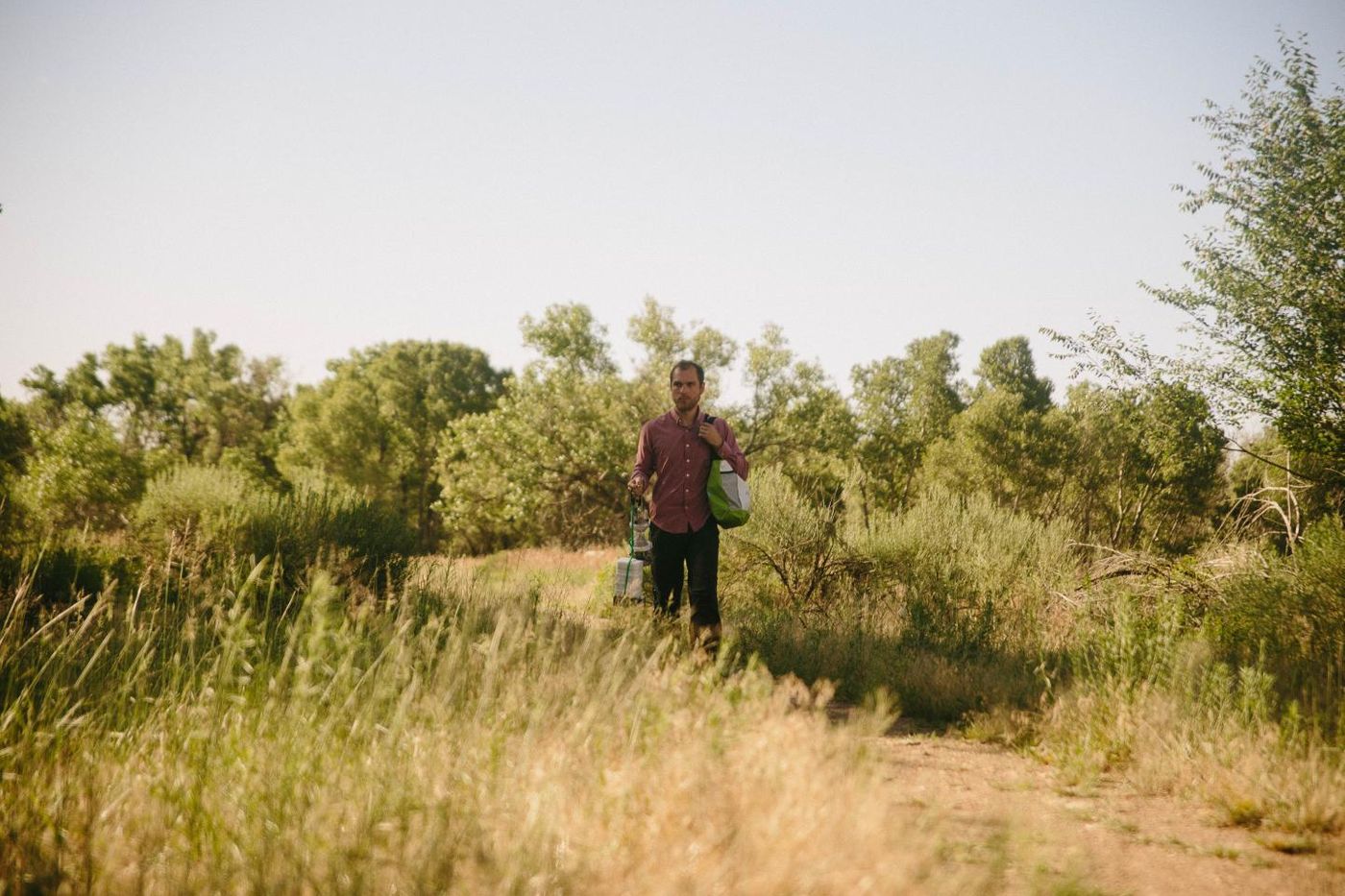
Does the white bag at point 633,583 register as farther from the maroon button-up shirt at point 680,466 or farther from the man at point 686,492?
the maroon button-up shirt at point 680,466

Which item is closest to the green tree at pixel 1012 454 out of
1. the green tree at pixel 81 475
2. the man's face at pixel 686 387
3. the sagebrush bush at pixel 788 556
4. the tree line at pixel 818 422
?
the tree line at pixel 818 422

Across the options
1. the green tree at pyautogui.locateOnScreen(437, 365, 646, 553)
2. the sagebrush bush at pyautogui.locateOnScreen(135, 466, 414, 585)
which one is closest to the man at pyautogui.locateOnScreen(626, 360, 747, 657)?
the sagebrush bush at pyautogui.locateOnScreen(135, 466, 414, 585)

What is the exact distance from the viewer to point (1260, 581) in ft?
17.3

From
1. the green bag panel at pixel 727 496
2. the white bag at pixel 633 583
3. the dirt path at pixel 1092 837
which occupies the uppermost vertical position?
the green bag panel at pixel 727 496

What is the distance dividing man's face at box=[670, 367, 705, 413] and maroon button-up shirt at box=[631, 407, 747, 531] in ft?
0.41

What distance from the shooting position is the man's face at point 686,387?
4.91 m

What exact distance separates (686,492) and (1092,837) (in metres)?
3.00

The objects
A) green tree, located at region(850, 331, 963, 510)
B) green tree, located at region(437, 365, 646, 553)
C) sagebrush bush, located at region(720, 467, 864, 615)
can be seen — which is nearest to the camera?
sagebrush bush, located at region(720, 467, 864, 615)

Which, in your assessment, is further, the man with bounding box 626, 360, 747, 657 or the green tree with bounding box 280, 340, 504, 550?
the green tree with bounding box 280, 340, 504, 550

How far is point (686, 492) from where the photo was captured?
4918 mm

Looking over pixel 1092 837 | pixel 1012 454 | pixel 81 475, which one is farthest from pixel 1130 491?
pixel 81 475

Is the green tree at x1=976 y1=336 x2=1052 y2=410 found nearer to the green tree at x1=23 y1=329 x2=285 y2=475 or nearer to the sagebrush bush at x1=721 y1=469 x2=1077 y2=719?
the sagebrush bush at x1=721 y1=469 x2=1077 y2=719

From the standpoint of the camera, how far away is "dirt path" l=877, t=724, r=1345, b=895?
2.21 m

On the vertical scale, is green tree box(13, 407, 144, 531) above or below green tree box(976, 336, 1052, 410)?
below
